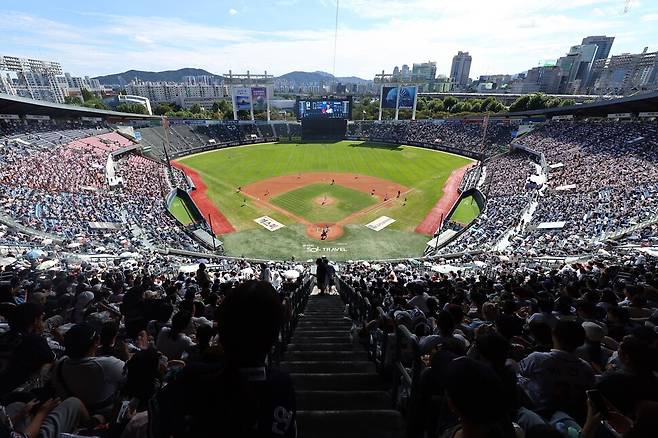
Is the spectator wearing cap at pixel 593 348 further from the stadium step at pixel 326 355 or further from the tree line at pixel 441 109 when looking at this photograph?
the tree line at pixel 441 109

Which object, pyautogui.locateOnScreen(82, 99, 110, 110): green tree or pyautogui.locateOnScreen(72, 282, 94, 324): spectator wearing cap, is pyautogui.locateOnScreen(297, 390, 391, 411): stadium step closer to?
pyautogui.locateOnScreen(72, 282, 94, 324): spectator wearing cap

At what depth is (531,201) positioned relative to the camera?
3225 cm

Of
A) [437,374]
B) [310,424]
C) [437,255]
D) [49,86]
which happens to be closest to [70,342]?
[310,424]

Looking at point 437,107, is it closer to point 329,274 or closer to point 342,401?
point 329,274

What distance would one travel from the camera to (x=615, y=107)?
44469mm

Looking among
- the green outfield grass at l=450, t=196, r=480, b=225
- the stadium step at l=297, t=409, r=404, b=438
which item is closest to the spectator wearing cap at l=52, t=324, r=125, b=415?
the stadium step at l=297, t=409, r=404, b=438

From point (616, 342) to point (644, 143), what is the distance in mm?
45312

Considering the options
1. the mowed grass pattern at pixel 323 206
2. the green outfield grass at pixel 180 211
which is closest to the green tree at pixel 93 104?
the green outfield grass at pixel 180 211

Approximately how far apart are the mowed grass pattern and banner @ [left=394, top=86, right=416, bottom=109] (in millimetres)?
42095

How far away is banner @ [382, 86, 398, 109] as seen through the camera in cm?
7594

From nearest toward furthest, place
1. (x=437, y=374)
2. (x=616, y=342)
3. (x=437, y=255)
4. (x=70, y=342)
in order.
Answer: (x=437, y=374), (x=70, y=342), (x=616, y=342), (x=437, y=255)

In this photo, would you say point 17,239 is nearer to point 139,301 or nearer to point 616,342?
point 139,301

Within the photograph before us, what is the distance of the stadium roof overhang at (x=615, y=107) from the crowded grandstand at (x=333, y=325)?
7.27 metres

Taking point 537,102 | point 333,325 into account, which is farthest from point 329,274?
point 537,102
